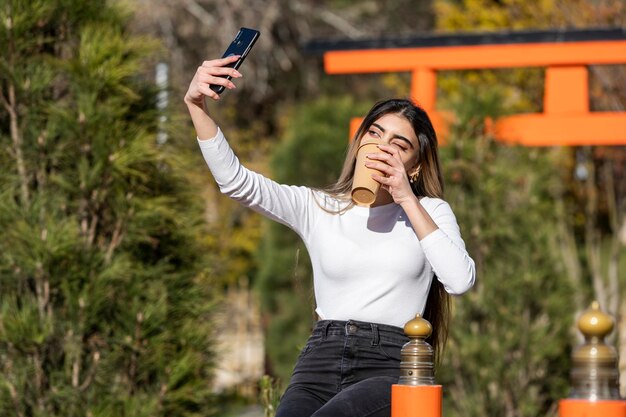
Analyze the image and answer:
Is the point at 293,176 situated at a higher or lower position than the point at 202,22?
lower

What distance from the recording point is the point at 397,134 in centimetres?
331

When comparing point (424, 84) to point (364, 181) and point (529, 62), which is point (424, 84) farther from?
point (364, 181)

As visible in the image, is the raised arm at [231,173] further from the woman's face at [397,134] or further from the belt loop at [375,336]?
the belt loop at [375,336]

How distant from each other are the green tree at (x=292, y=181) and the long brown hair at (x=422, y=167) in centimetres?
773

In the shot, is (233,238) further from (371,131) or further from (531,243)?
(371,131)

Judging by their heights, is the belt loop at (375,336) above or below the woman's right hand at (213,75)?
below

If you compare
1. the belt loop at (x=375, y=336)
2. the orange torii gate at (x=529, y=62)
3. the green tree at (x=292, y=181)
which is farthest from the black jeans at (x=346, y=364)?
the green tree at (x=292, y=181)

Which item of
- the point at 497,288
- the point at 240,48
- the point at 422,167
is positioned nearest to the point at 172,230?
the point at 422,167

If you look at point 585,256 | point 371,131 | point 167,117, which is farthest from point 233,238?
point 371,131

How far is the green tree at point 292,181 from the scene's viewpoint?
1152cm

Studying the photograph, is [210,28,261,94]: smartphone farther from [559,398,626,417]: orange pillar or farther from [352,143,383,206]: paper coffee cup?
[559,398,626,417]: orange pillar

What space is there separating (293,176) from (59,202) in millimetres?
7020

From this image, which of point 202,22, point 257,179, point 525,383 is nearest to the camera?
point 257,179

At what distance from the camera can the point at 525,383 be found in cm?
745
